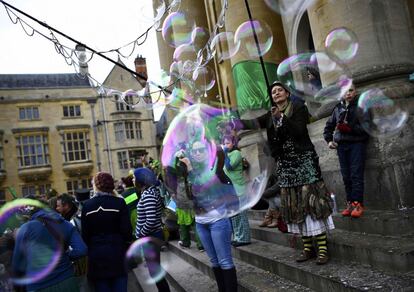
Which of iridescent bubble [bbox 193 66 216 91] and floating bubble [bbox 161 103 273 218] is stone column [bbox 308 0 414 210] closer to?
floating bubble [bbox 161 103 273 218]

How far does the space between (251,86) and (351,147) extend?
4.27 metres

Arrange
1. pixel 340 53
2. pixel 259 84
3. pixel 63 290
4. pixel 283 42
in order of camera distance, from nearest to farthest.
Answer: pixel 63 290
pixel 340 53
pixel 259 84
pixel 283 42

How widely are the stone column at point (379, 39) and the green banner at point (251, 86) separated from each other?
310cm

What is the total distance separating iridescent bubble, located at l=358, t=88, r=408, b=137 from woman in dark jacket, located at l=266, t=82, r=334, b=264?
1.11 metres

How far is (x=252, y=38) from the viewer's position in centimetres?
762

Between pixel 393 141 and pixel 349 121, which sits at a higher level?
pixel 349 121

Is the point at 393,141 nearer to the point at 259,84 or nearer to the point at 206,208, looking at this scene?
the point at 206,208

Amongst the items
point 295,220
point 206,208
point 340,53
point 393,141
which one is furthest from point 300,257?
point 340,53

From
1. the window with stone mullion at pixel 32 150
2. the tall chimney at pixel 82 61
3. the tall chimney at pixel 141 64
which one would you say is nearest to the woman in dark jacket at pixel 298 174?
the tall chimney at pixel 82 61

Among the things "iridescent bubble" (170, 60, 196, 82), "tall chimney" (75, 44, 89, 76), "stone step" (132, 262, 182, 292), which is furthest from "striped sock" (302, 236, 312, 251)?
"iridescent bubble" (170, 60, 196, 82)

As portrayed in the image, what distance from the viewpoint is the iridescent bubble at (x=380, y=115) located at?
454 centimetres

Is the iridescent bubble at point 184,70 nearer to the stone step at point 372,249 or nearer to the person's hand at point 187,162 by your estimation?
the person's hand at point 187,162

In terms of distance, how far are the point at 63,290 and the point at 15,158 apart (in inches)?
1575

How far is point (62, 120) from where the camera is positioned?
41125mm
